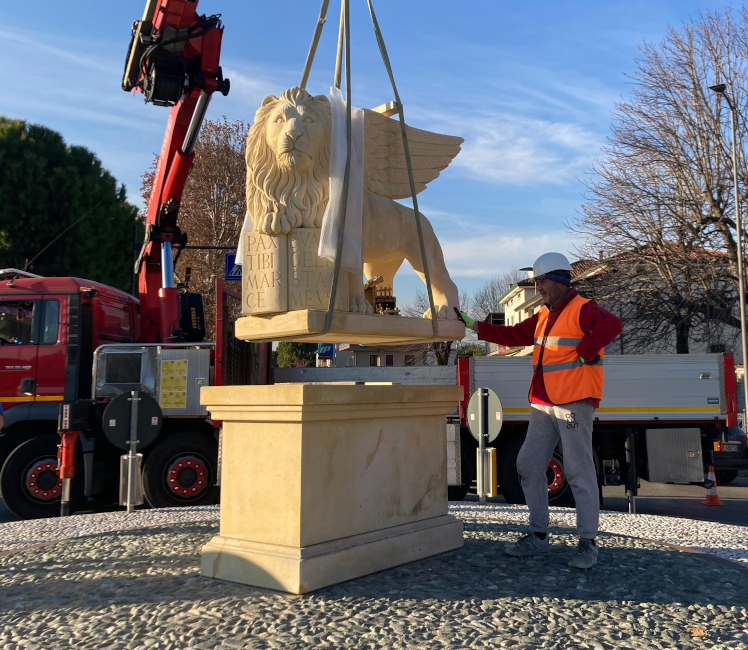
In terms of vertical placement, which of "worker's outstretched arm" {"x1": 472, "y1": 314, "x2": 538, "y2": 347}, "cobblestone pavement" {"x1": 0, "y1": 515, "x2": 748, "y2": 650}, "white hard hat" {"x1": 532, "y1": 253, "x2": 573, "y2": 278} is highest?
"white hard hat" {"x1": 532, "y1": 253, "x2": 573, "y2": 278}

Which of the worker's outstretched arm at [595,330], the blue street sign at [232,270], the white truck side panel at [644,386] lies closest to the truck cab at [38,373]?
the blue street sign at [232,270]

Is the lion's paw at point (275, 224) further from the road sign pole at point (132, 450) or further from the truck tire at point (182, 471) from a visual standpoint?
the truck tire at point (182, 471)

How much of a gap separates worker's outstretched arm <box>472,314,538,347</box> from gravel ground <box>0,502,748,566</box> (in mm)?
1824

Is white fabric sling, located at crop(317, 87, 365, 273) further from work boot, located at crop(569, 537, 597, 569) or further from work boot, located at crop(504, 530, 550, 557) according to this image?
work boot, located at crop(569, 537, 597, 569)

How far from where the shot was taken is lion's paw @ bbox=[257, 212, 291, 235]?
383cm

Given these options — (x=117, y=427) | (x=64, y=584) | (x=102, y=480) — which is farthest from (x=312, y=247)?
(x=102, y=480)

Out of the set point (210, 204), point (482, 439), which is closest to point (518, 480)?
point (482, 439)

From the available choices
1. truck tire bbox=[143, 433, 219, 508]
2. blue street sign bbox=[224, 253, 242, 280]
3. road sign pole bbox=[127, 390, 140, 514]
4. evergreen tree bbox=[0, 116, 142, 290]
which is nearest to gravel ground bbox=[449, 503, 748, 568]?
truck tire bbox=[143, 433, 219, 508]

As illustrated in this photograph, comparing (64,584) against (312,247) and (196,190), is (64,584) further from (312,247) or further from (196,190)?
(196,190)

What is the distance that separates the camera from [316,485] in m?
3.60

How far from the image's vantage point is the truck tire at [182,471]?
831 centimetres

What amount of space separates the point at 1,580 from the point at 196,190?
2093cm

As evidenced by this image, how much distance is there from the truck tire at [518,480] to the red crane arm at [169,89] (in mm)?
4822

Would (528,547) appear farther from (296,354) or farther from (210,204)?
(296,354)
